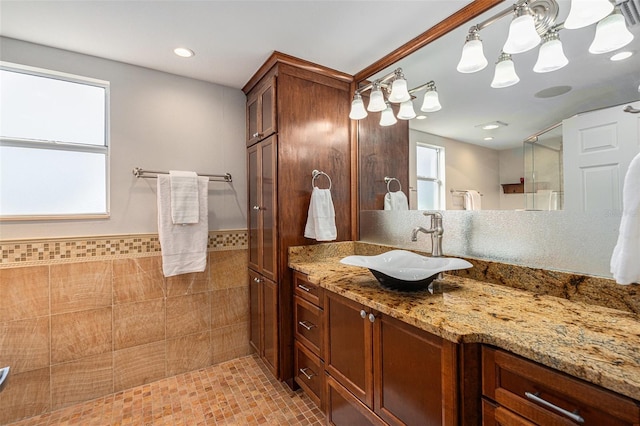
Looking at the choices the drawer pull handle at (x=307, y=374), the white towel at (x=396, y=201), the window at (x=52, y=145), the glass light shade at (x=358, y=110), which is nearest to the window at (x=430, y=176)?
the white towel at (x=396, y=201)

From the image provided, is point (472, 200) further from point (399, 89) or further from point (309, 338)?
point (309, 338)

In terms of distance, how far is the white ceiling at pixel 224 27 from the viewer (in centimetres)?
149

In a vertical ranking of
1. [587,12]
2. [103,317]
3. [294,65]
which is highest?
[294,65]

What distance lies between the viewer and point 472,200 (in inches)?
62.9

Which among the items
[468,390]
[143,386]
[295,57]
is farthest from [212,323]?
[295,57]

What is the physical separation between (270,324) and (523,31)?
218 cm

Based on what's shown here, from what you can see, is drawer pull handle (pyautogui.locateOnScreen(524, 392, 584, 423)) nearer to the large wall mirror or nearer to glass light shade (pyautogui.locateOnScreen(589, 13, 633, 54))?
the large wall mirror

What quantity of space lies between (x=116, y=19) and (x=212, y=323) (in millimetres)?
2136

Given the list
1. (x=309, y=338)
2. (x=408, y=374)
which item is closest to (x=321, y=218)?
(x=309, y=338)

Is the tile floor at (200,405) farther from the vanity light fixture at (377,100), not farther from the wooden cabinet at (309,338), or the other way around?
the vanity light fixture at (377,100)

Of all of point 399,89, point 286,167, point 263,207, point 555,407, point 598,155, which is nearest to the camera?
point 555,407

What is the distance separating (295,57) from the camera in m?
1.98

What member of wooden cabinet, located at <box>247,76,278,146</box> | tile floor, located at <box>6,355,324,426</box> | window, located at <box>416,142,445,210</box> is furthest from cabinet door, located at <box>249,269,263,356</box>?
window, located at <box>416,142,445,210</box>

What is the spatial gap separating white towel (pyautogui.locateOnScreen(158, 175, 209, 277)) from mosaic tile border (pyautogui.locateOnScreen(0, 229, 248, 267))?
18 cm
